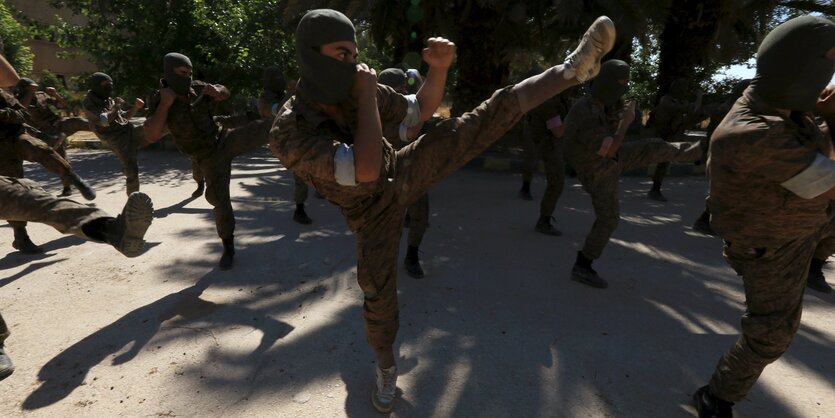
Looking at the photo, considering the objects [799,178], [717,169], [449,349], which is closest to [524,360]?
[449,349]

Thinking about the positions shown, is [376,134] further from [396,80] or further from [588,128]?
[588,128]

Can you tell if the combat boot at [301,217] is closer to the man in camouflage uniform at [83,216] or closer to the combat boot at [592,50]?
the man in camouflage uniform at [83,216]

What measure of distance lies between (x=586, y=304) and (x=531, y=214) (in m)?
2.65

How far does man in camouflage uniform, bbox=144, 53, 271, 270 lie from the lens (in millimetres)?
3891

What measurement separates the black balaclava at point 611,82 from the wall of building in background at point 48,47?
81.1ft

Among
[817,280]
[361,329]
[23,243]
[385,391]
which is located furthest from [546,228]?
[23,243]

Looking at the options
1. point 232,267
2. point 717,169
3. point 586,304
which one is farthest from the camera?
point 232,267

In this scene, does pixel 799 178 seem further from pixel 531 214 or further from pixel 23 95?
pixel 23 95

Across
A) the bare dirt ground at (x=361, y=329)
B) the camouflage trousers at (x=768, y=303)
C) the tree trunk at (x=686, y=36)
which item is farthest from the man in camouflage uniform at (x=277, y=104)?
the tree trunk at (x=686, y=36)

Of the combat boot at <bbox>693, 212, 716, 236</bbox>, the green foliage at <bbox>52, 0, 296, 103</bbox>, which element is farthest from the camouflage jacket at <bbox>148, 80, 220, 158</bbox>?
the green foliage at <bbox>52, 0, 296, 103</bbox>

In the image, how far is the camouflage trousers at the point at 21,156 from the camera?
424cm

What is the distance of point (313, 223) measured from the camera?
5.54 metres

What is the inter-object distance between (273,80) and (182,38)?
27.7 feet

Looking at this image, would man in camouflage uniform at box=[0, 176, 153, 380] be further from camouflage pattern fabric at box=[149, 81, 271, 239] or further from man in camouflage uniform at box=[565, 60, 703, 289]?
man in camouflage uniform at box=[565, 60, 703, 289]
